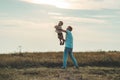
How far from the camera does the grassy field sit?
21094mm

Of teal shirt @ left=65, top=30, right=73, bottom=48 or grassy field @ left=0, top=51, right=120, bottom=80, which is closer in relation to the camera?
grassy field @ left=0, top=51, right=120, bottom=80

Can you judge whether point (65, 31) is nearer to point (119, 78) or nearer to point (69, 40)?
point (69, 40)

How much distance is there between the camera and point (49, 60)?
26.7 metres

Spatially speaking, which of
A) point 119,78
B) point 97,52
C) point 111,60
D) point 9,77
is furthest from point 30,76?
point 97,52

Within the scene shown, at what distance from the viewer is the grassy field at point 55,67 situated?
21.1 metres

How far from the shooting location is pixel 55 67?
83.8 feet

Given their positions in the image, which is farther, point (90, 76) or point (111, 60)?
point (111, 60)

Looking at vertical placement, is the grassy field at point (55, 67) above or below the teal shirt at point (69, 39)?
below

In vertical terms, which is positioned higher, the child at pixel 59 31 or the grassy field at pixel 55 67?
the child at pixel 59 31

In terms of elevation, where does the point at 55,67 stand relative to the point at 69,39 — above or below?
below

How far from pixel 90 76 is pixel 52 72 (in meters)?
2.26

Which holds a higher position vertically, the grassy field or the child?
the child

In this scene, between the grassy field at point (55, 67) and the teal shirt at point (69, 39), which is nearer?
the grassy field at point (55, 67)

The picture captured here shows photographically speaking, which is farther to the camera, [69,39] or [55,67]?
[55,67]
